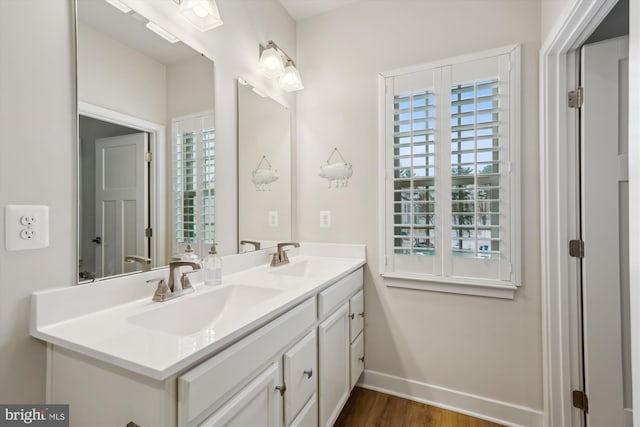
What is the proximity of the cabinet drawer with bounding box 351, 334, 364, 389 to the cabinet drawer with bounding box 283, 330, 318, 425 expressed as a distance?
1.69 feet

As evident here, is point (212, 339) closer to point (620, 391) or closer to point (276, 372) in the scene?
point (276, 372)

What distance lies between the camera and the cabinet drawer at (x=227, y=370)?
68 cm

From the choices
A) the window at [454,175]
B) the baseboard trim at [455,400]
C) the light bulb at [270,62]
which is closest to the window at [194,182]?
the light bulb at [270,62]

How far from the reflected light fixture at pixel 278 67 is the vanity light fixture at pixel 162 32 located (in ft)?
2.00

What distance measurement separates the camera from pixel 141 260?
3.77 feet

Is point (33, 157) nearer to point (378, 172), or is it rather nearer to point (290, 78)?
point (290, 78)

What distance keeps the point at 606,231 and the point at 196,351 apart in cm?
178

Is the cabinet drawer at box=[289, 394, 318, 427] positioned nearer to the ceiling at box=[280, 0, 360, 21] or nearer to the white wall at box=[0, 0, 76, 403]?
the white wall at box=[0, 0, 76, 403]

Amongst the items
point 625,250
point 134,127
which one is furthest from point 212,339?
point 625,250

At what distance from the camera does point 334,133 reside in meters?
2.10

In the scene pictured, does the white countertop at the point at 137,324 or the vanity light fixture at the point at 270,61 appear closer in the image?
the white countertop at the point at 137,324

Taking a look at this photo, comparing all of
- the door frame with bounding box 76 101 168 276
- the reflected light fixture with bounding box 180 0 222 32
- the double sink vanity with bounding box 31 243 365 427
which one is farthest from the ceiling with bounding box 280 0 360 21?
the double sink vanity with bounding box 31 243 365 427

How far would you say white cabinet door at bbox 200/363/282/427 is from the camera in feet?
2.61

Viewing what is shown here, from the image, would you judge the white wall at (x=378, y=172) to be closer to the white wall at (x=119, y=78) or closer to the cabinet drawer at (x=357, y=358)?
the cabinet drawer at (x=357, y=358)
